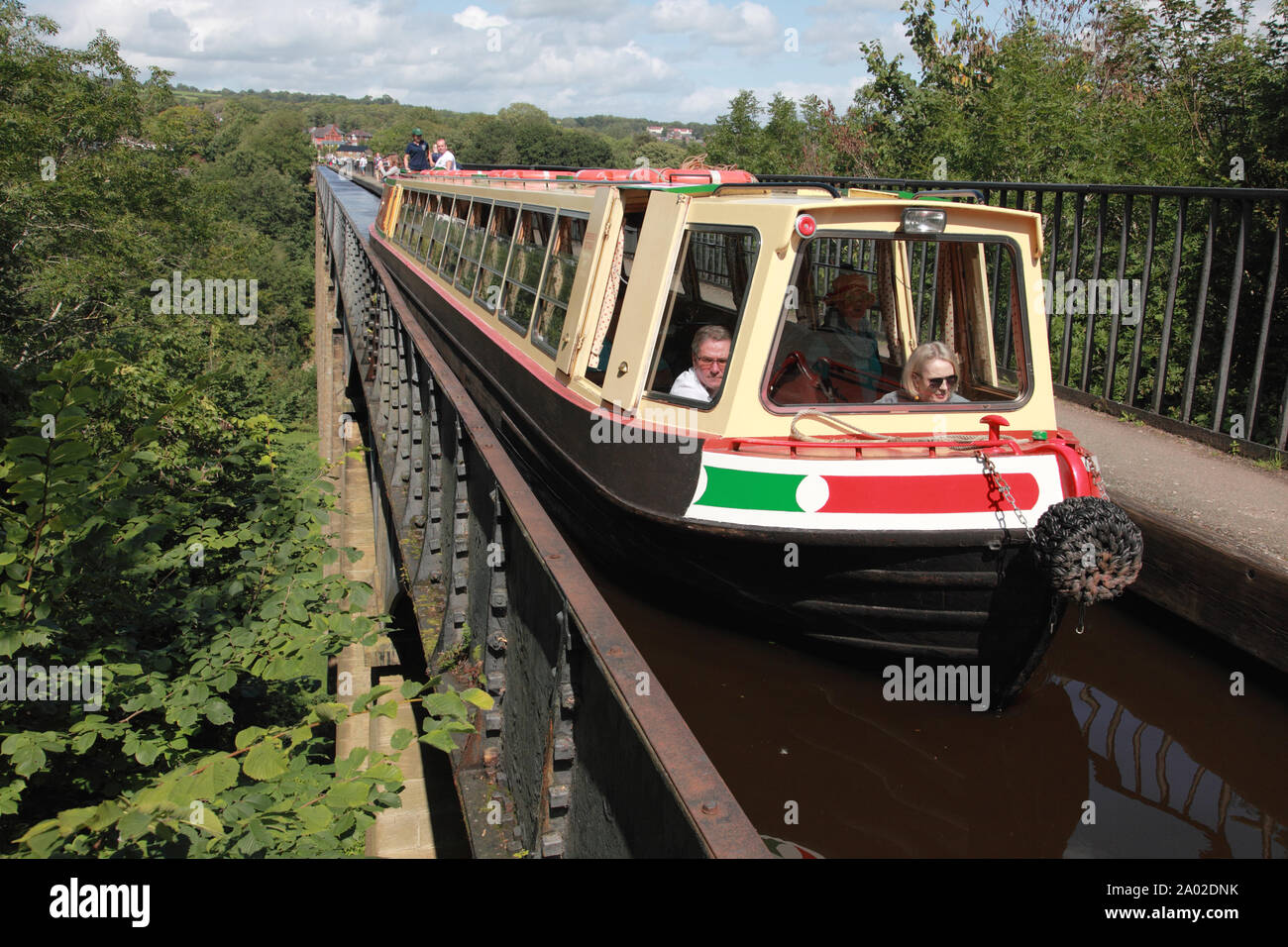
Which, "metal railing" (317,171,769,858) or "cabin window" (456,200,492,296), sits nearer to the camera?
"metal railing" (317,171,769,858)

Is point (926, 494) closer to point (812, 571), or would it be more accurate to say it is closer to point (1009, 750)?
point (812, 571)

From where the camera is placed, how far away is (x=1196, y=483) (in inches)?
243

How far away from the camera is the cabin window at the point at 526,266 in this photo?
7.36m

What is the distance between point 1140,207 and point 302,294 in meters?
73.1

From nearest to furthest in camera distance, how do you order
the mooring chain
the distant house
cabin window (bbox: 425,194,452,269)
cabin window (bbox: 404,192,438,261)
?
1. the mooring chain
2. cabin window (bbox: 425,194,452,269)
3. cabin window (bbox: 404,192,438,261)
4. the distant house

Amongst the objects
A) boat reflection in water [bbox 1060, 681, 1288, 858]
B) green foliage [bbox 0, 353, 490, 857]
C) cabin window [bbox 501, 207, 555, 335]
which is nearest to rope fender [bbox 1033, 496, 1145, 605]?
boat reflection in water [bbox 1060, 681, 1288, 858]

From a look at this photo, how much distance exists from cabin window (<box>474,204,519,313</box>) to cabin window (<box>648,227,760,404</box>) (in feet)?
7.96

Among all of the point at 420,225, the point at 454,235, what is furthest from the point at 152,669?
the point at 420,225

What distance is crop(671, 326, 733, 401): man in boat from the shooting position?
5352 mm

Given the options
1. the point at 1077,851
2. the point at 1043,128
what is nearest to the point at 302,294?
the point at 1043,128

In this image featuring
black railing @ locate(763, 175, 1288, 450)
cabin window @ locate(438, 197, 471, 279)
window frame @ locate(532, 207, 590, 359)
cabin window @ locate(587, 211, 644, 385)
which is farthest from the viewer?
cabin window @ locate(438, 197, 471, 279)

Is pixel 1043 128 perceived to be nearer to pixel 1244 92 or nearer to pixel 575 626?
pixel 1244 92

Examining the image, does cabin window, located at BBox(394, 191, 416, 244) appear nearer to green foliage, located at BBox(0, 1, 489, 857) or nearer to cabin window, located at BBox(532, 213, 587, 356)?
green foliage, located at BBox(0, 1, 489, 857)

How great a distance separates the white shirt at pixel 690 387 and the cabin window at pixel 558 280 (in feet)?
4.33
